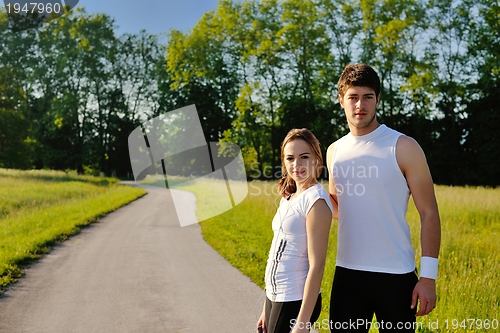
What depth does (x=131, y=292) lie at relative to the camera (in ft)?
20.6

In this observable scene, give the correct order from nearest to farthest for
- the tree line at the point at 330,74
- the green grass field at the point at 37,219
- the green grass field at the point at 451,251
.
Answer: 1. the green grass field at the point at 451,251
2. the green grass field at the point at 37,219
3. the tree line at the point at 330,74

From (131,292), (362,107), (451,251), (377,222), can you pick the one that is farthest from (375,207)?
(451,251)

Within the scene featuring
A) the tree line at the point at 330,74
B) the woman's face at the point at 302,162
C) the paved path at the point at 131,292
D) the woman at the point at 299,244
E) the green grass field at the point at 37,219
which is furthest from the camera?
the tree line at the point at 330,74

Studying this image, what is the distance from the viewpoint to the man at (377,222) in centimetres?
248

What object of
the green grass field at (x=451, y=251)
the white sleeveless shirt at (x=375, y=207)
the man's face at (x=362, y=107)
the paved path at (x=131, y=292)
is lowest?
the paved path at (x=131, y=292)

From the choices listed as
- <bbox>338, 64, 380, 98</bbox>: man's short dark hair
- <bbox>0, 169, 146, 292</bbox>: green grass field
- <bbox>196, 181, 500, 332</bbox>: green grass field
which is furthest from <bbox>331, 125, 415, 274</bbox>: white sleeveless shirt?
<bbox>0, 169, 146, 292</bbox>: green grass field

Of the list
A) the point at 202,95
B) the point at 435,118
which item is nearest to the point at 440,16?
the point at 435,118

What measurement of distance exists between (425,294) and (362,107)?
3.45 feet

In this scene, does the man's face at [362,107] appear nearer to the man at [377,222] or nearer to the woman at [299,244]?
the man at [377,222]

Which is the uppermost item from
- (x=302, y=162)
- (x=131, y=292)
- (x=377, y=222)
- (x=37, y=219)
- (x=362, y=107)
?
(x=362, y=107)

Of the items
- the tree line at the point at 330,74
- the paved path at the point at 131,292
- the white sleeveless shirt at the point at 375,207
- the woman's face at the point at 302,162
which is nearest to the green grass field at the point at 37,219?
the paved path at the point at 131,292

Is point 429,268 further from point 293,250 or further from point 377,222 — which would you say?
point 293,250

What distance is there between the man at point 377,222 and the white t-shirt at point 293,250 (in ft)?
0.78

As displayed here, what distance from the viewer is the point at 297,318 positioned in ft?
8.13
